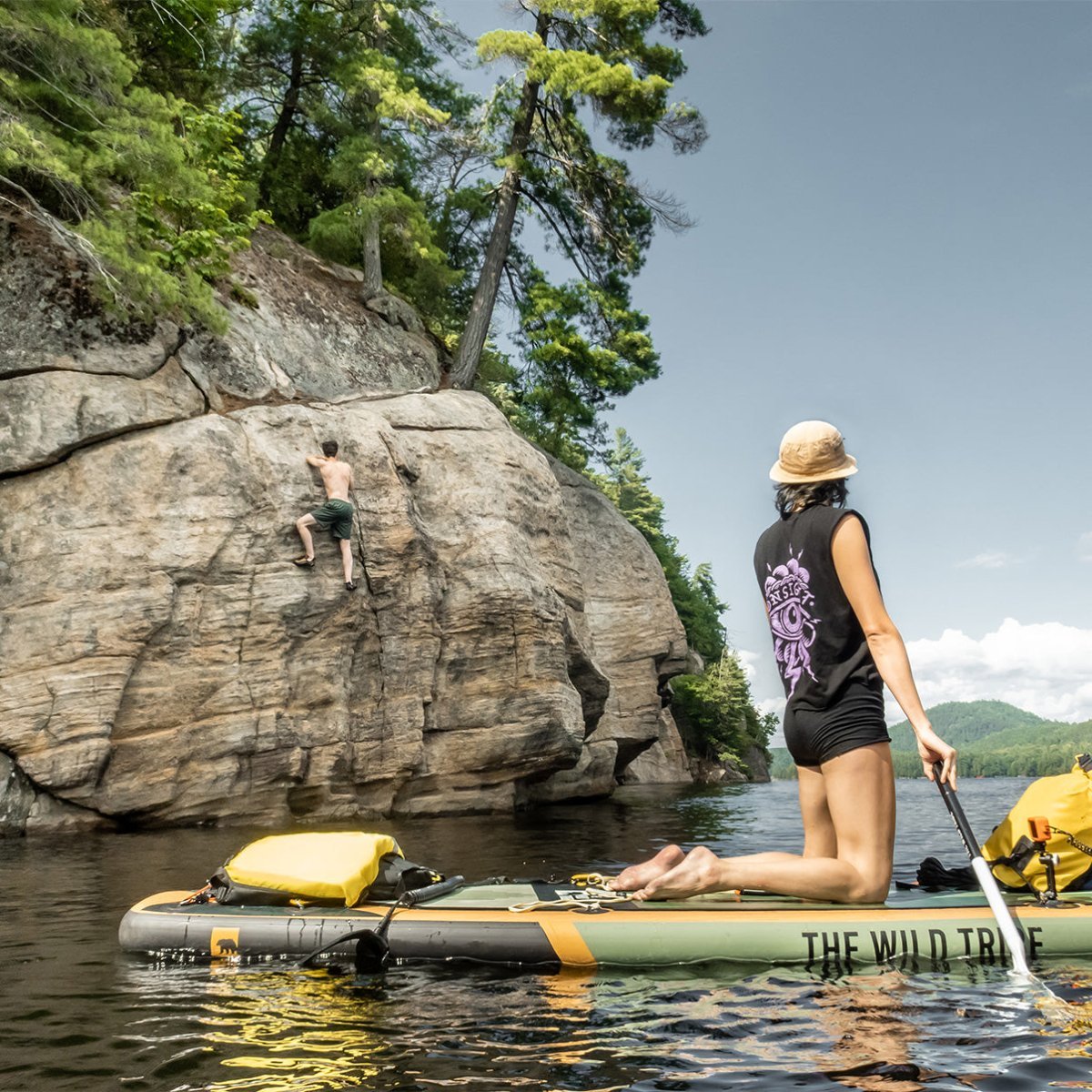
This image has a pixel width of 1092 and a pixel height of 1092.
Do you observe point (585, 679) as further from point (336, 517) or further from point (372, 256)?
point (372, 256)

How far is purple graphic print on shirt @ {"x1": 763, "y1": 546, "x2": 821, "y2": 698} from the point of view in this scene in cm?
481

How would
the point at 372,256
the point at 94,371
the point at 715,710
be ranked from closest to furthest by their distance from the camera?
the point at 94,371 → the point at 372,256 → the point at 715,710

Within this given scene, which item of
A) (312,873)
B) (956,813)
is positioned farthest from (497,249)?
(956,813)

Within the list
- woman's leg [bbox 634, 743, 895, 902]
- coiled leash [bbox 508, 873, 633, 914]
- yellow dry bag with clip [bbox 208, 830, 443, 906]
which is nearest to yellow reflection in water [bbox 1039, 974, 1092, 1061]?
woman's leg [bbox 634, 743, 895, 902]

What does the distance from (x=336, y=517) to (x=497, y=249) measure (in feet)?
35.4

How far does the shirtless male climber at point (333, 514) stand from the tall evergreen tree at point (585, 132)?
25.2ft

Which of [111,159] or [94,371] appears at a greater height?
[111,159]

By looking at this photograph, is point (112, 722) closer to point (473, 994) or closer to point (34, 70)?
point (34, 70)

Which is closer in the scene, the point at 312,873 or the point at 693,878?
the point at 693,878

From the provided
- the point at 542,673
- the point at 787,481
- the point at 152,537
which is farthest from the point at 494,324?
the point at 787,481

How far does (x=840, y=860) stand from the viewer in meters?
4.74

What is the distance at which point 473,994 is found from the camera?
4.49 m

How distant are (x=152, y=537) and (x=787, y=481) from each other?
1065cm

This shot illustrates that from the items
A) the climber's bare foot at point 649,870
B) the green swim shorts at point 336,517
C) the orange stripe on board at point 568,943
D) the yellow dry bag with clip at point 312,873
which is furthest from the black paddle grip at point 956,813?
the green swim shorts at point 336,517
